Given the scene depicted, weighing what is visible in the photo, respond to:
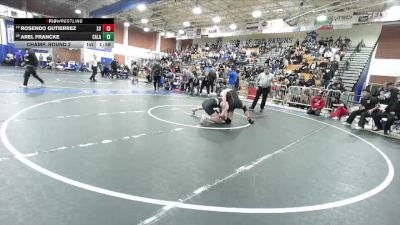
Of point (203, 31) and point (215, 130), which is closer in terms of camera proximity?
point (215, 130)

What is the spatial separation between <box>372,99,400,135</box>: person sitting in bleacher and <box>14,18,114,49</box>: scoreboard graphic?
12.3 metres

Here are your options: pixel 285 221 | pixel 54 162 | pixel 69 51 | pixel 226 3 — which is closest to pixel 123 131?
pixel 54 162

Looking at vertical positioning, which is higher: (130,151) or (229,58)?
(229,58)

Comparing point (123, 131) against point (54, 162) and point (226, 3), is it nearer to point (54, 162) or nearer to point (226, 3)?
point (54, 162)

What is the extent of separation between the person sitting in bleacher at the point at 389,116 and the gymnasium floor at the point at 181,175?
1.82 metres

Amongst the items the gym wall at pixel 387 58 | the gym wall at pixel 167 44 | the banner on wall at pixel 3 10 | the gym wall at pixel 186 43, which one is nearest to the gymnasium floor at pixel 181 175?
the gym wall at pixel 387 58

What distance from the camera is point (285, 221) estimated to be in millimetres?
2631

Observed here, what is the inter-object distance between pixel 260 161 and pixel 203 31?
1137 inches

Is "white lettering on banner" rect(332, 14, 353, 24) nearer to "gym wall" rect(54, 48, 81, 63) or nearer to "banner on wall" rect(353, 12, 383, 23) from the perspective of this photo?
"banner on wall" rect(353, 12, 383, 23)

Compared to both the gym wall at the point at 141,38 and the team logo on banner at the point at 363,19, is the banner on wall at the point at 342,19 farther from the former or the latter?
the gym wall at the point at 141,38

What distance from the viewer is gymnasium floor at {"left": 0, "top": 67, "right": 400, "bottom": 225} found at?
2.62m

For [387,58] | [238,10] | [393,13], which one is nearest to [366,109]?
[393,13]

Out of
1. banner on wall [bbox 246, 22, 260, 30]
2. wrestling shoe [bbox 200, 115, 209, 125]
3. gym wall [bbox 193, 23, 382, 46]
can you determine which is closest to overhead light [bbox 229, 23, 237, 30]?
banner on wall [bbox 246, 22, 260, 30]

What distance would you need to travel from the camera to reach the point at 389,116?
8.06 m
